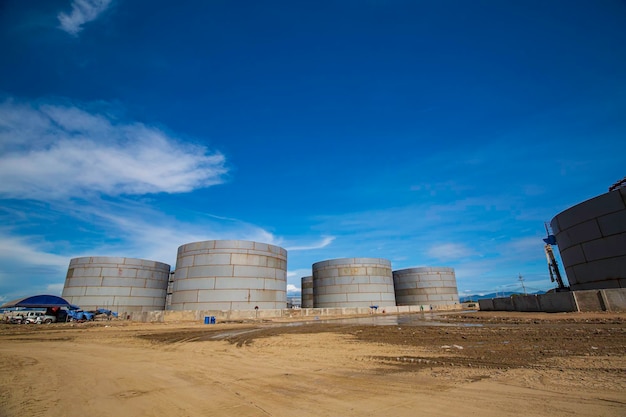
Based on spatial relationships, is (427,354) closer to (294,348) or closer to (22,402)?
(294,348)

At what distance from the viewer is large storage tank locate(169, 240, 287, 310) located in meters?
28.6

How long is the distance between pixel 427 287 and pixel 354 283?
60.5 feet

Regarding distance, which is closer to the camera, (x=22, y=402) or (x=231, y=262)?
(x=22, y=402)

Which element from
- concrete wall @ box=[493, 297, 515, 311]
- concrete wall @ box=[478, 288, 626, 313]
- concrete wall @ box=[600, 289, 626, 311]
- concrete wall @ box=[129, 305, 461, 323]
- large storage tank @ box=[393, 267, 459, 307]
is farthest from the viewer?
large storage tank @ box=[393, 267, 459, 307]

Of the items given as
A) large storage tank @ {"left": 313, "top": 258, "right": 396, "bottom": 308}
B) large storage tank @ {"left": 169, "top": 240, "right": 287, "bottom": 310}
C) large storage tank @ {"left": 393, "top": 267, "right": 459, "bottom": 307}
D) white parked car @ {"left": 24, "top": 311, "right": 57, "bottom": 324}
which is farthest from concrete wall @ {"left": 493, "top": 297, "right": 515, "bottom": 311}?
white parked car @ {"left": 24, "top": 311, "right": 57, "bottom": 324}

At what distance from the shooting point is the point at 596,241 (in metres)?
19.3

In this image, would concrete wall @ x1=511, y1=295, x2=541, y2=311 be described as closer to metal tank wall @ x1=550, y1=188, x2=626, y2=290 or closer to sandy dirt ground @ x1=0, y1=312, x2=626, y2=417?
metal tank wall @ x1=550, y1=188, x2=626, y2=290

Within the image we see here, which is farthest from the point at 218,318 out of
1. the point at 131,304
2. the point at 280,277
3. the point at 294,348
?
the point at 131,304

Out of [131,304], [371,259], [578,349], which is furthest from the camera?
[371,259]

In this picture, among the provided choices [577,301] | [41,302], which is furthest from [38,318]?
[577,301]

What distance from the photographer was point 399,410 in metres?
3.35

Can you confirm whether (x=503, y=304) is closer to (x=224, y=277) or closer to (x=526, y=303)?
(x=526, y=303)

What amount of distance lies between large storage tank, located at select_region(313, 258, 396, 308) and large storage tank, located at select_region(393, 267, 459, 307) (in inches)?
450

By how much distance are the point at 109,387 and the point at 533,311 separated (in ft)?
73.6
